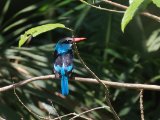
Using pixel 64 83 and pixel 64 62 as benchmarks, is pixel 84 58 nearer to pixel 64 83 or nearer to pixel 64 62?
pixel 64 62

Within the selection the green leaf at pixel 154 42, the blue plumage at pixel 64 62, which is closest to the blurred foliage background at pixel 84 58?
the green leaf at pixel 154 42

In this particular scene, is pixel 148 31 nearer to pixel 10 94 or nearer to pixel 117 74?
pixel 117 74


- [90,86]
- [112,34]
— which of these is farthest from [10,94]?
[112,34]

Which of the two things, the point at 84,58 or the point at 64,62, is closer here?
the point at 64,62

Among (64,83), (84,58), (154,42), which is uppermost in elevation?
(64,83)

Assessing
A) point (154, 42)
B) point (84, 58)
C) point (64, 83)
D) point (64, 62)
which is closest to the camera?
point (64, 83)

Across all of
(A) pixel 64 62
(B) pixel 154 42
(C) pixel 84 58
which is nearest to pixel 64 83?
(A) pixel 64 62

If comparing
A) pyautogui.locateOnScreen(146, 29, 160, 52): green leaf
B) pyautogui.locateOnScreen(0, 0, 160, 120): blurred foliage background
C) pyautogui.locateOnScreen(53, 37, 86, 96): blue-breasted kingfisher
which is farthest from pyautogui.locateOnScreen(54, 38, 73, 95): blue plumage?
pyautogui.locateOnScreen(146, 29, 160, 52): green leaf
